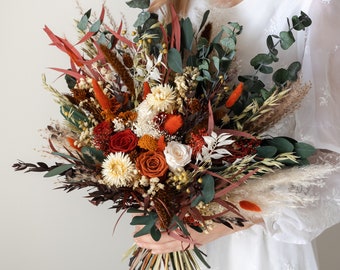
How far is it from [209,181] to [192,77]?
0.19m

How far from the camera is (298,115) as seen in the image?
0.88 m

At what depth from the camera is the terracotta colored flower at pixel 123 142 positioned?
724 mm

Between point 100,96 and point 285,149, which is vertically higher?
point 100,96

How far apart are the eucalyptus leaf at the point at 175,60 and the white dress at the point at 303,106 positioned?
180mm

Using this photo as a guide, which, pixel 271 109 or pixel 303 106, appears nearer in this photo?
pixel 271 109

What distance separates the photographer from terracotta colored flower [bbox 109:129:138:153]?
0.72m

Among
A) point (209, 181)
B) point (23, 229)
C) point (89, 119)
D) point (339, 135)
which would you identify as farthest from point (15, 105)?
point (339, 135)

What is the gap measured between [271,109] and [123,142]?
270 millimetres

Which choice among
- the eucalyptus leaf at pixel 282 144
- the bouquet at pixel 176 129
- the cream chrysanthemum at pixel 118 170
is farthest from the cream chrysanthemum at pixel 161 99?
the eucalyptus leaf at pixel 282 144

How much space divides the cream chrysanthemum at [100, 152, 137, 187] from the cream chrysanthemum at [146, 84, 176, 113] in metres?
0.10

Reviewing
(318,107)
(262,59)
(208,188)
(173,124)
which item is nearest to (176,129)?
(173,124)

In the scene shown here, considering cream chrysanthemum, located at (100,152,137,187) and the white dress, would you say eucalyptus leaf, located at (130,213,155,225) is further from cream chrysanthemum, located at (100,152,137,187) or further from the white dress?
the white dress

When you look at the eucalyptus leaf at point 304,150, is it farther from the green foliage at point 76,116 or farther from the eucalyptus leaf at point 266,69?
the green foliage at point 76,116

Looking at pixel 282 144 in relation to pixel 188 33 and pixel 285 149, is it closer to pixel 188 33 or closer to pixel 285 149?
pixel 285 149
